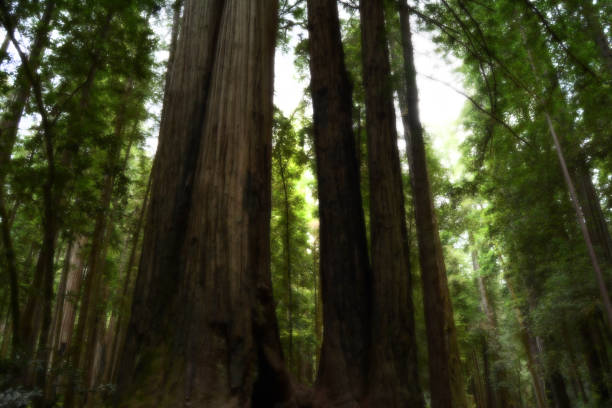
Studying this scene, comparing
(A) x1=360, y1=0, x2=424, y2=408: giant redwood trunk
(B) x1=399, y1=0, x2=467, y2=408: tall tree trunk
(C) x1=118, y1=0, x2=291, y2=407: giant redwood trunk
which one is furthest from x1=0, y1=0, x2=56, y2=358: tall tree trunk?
(B) x1=399, y1=0, x2=467, y2=408: tall tree trunk

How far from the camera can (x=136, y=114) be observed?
6820mm

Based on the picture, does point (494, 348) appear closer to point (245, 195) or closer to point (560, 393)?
point (560, 393)

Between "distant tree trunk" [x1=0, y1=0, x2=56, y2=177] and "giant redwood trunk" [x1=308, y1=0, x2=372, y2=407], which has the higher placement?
"distant tree trunk" [x1=0, y1=0, x2=56, y2=177]

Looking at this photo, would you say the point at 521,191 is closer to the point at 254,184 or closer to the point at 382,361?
the point at 382,361

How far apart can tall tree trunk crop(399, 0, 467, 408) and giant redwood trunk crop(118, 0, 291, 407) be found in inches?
88.2

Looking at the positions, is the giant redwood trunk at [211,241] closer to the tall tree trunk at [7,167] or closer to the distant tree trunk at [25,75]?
the tall tree trunk at [7,167]

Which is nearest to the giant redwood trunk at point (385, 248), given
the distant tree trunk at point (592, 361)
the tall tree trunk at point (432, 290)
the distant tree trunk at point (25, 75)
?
the tall tree trunk at point (432, 290)

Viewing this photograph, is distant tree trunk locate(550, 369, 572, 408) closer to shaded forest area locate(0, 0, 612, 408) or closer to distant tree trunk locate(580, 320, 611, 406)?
distant tree trunk locate(580, 320, 611, 406)

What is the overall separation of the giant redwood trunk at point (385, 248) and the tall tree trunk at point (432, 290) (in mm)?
924

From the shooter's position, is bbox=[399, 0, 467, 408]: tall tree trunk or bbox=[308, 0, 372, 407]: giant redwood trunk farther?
bbox=[399, 0, 467, 408]: tall tree trunk

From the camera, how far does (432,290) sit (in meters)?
4.31

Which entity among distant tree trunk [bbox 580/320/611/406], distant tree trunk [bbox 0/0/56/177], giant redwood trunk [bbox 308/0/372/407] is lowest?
distant tree trunk [bbox 580/320/611/406]

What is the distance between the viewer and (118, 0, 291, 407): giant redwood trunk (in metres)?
1.99

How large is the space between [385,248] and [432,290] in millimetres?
1627
